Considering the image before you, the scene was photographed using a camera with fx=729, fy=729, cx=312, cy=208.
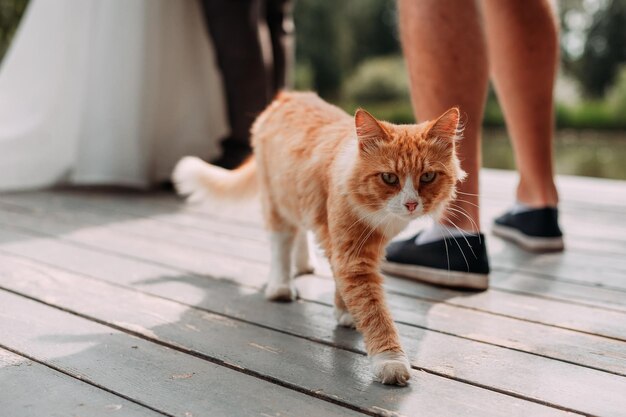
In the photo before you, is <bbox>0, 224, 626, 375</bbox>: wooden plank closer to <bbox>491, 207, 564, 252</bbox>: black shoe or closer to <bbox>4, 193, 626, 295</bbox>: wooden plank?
<bbox>4, 193, 626, 295</bbox>: wooden plank

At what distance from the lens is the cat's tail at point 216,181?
1.85 meters

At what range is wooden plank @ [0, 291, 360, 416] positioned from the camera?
1.03 m

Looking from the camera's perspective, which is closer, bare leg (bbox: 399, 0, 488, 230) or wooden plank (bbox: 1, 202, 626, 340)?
wooden plank (bbox: 1, 202, 626, 340)

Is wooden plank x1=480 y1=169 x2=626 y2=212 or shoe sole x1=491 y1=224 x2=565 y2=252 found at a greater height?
shoe sole x1=491 y1=224 x2=565 y2=252

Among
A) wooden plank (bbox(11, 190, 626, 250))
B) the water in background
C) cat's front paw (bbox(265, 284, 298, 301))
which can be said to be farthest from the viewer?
the water in background

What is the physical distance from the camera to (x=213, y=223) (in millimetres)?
2309

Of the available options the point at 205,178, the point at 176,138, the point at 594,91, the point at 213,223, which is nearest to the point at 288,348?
the point at 205,178

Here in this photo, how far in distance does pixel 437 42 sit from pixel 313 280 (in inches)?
24.3

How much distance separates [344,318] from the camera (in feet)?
4.59

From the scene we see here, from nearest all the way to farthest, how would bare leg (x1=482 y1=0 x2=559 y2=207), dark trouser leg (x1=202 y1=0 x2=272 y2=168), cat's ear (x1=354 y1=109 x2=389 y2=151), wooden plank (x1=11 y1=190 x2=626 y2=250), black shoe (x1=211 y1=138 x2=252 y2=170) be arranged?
cat's ear (x1=354 y1=109 x2=389 y2=151) < bare leg (x1=482 y1=0 x2=559 y2=207) < wooden plank (x1=11 y1=190 x2=626 y2=250) < dark trouser leg (x1=202 y1=0 x2=272 y2=168) < black shoe (x1=211 y1=138 x2=252 y2=170)

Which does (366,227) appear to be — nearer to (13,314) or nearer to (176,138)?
(13,314)

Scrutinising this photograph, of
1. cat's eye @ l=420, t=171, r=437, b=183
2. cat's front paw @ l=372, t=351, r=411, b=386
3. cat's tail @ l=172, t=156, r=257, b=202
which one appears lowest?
cat's front paw @ l=372, t=351, r=411, b=386

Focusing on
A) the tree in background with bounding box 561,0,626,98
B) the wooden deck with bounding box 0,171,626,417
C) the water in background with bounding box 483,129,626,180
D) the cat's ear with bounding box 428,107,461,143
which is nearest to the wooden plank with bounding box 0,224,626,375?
the wooden deck with bounding box 0,171,626,417

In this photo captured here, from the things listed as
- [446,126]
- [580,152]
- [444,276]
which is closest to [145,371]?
[446,126]
